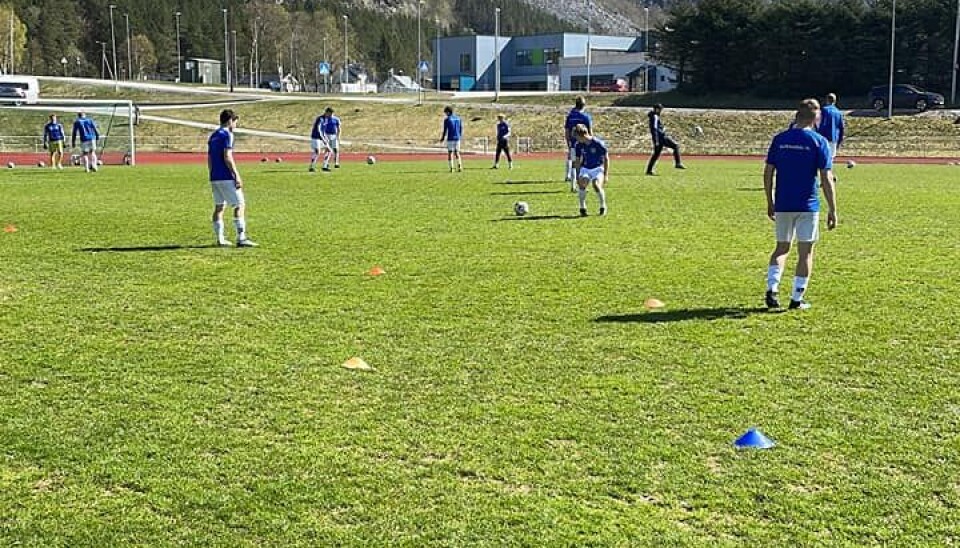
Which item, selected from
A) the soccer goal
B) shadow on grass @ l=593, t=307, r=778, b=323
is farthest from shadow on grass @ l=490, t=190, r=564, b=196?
the soccer goal

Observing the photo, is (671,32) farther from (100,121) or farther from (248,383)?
(248,383)

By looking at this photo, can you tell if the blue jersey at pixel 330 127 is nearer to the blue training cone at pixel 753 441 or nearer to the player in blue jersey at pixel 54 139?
the player in blue jersey at pixel 54 139

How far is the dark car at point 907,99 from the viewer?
60.8 meters

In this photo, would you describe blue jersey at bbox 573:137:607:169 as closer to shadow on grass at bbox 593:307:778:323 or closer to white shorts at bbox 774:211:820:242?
white shorts at bbox 774:211:820:242

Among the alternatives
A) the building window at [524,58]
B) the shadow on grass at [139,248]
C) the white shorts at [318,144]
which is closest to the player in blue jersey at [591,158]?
the shadow on grass at [139,248]

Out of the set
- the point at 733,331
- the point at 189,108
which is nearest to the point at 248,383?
the point at 733,331

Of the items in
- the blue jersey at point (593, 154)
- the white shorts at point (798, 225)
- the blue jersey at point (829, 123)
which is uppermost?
the blue jersey at point (829, 123)

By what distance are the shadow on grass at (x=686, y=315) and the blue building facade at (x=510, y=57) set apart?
12293 centimetres

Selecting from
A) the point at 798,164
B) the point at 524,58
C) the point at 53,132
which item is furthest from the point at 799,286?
the point at 524,58

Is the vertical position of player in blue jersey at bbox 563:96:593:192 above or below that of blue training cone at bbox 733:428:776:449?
above

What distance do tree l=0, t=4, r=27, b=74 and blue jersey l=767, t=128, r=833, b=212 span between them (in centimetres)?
12574

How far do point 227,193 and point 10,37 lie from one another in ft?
394

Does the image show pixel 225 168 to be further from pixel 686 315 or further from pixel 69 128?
pixel 69 128

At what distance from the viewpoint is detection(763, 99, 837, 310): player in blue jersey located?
9.27 m
